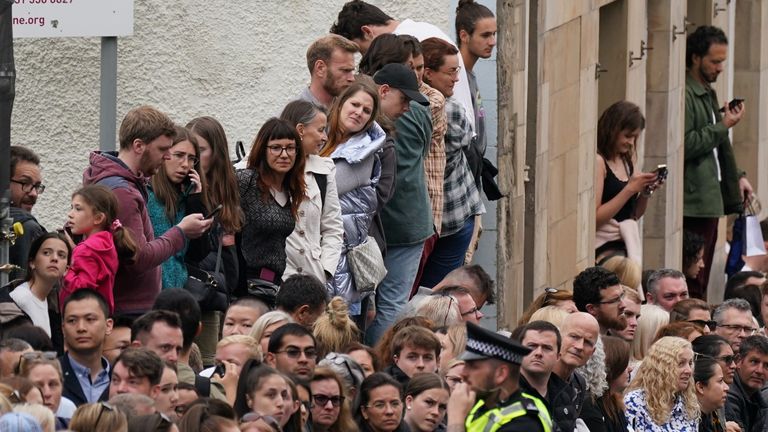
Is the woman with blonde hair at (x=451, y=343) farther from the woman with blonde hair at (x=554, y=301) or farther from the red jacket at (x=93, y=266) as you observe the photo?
the red jacket at (x=93, y=266)

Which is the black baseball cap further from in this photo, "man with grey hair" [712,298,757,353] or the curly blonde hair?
"man with grey hair" [712,298,757,353]

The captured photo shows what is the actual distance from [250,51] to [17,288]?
5.15 m

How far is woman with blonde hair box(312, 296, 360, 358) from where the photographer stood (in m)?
13.0

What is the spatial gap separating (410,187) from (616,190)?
4696 millimetres

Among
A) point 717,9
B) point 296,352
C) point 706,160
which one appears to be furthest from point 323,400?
point 717,9

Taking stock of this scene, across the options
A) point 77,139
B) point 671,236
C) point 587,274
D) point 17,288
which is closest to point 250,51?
point 77,139

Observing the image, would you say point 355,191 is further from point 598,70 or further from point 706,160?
point 706,160

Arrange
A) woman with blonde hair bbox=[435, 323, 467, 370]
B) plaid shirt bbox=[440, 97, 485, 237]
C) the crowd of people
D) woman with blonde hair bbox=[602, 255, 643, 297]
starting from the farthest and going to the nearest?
woman with blonde hair bbox=[602, 255, 643, 297] < plaid shirt bbox=[440, 97, 485, 237] < woman with blonde hair bbox=[435, 323, 467, 370] < the crowd of people

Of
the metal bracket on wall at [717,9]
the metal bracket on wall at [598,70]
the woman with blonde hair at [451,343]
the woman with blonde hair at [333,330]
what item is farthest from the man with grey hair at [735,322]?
the metal bracket on wall at [717,9]

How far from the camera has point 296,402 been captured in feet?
37.3

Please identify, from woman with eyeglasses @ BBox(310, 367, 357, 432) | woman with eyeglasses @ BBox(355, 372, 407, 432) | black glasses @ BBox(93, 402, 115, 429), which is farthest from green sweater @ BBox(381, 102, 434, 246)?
black glasses @ BBox(93, 402, 115, 429)

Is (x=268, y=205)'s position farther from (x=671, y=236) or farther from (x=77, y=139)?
(x=671, y=236)

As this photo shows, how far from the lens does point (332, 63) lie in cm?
1495

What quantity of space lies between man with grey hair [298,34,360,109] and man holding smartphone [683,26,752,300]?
30.2ft
